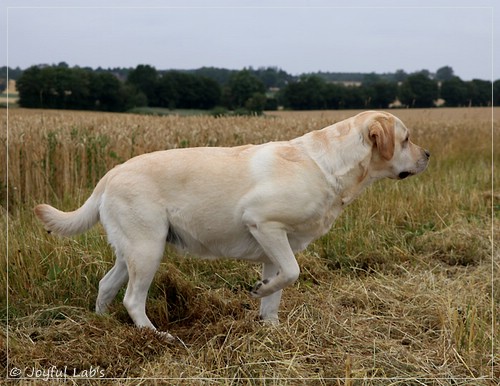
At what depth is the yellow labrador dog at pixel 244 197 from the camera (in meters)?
4.06

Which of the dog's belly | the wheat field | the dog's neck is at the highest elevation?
the dog's neck

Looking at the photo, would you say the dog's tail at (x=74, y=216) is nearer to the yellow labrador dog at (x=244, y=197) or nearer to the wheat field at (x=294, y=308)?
the yellow labrador dog at (x=244, y=197)

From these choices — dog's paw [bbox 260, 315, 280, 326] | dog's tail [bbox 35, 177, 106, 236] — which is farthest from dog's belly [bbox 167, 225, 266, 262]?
dog's tail [bbox 35, 177, 106, 236]

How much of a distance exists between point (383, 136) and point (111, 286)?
7.72 feet

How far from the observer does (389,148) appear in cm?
430

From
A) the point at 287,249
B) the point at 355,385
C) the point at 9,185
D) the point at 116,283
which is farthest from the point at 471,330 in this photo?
the point at 9,185

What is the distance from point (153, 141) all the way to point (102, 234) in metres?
4.39

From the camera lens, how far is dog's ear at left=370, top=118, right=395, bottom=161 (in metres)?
4.22

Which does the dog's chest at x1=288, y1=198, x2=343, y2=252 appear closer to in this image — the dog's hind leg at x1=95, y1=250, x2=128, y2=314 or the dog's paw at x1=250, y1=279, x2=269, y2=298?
the dog's paw at x1=250, y1=279, x2=269, y2=298

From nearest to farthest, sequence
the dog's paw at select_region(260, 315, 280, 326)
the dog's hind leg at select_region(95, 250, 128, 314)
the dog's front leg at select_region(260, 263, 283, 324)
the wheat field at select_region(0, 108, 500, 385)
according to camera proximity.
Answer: the wheat field at select_region(0, 108, 500, 385) < the dog's paw at select_region(260, 315, 280, 326) < the dog's front leg at select_region(260, 263, 283, 324) < the dog's hind leg at select_region(95, 250, 128, 314)

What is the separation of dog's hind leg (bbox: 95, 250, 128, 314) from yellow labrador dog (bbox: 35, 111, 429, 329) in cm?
33

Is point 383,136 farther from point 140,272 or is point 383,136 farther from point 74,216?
point 74,216

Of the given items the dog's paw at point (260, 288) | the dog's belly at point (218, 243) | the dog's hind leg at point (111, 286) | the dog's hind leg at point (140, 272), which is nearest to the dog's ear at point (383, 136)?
the dog's belly at point (218, 243)

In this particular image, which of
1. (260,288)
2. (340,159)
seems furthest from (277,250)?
(340,159)
